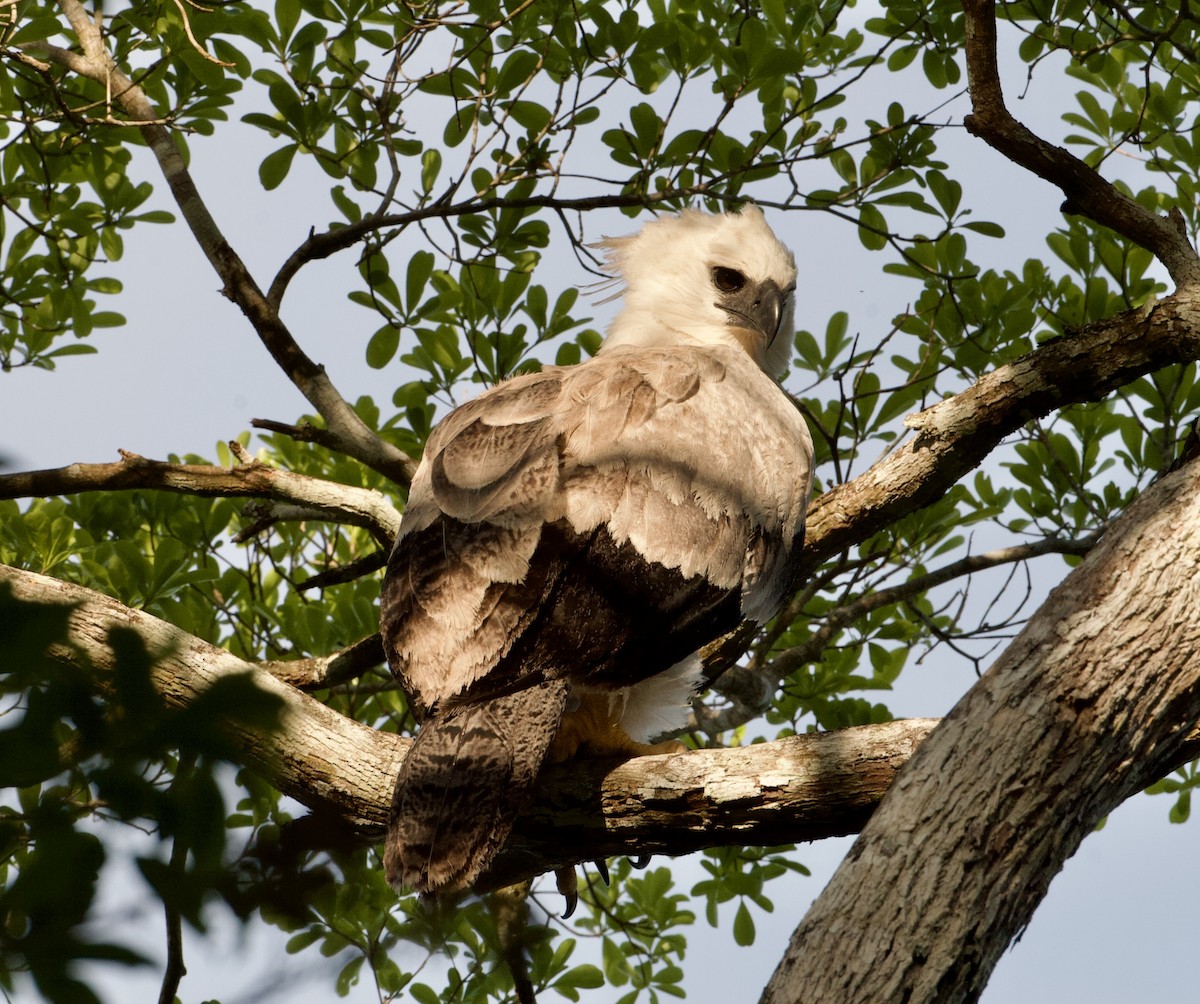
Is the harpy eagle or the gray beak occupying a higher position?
the gray beak

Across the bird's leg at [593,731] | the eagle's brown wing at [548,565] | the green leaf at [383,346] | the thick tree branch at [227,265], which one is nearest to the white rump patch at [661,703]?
the bird's leg at [593,731]

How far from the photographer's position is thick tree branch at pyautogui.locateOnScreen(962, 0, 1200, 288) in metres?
4.06

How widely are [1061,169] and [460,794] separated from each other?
3.04 meters

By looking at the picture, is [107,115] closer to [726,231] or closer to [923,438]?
[726,231]

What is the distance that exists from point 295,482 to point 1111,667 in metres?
2.91

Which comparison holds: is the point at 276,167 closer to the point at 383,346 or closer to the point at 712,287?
the point at 383,346

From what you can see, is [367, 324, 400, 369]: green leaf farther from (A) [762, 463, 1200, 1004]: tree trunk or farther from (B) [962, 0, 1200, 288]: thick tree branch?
(A) [762, 463, 1200, 1004]: tree trunk

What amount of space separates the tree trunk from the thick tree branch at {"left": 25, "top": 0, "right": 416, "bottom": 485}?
2664mm

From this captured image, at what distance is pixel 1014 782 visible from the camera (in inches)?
96.4

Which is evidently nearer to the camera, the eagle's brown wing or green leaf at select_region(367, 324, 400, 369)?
the eagle's brown wing

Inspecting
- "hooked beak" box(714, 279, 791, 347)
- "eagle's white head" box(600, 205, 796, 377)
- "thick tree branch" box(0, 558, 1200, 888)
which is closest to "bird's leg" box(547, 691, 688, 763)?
"thick tree branch" box(0, 558, 1200, 888)

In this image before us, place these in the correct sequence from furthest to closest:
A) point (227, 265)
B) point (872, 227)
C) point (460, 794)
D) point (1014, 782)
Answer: point (872, 227), point (227, 265), point (460, 794), point (1014, 782)

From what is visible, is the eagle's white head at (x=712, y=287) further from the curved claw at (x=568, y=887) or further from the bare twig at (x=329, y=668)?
the curved claw at (x=568, y=887)

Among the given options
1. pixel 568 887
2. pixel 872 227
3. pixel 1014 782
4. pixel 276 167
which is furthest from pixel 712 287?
pixel 1014 782
